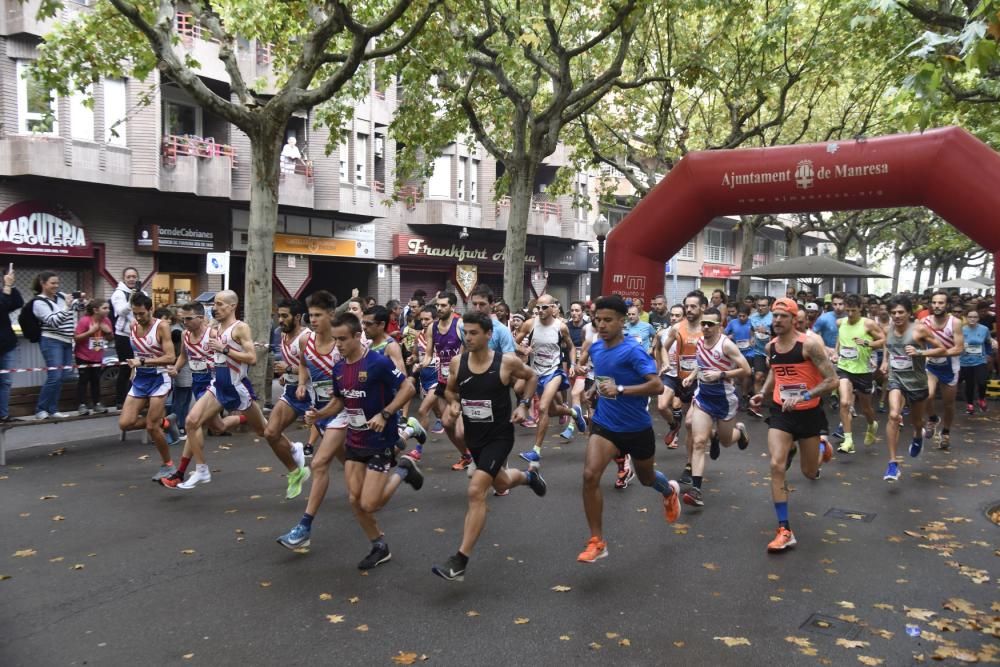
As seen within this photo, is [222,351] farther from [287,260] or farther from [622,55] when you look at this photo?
[287,260]

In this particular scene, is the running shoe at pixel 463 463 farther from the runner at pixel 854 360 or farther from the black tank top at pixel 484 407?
the runner at pixel 854 360

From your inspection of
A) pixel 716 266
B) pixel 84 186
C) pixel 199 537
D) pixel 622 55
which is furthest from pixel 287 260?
pixel 716 266

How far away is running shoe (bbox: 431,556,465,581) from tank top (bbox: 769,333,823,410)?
123 inches

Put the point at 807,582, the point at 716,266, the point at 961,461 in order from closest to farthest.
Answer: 1. the point at 807,582
2. the point at 961,461
3. the point at 716,266

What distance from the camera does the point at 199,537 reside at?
6.50 metres

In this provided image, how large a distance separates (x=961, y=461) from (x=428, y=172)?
1268 centimetres

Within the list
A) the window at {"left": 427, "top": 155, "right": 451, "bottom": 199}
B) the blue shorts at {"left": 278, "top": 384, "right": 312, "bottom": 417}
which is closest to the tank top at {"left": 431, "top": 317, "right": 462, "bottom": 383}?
the blue shorts at {"left": 278, "top": 384, "right": 312, "bottom": 417}

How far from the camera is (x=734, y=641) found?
4520 mm

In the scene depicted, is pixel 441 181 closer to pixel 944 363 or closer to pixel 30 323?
pixel 30 323

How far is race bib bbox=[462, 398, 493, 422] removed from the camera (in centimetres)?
580

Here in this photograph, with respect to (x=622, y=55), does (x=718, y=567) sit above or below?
below

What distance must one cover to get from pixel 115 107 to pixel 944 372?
18.4 m

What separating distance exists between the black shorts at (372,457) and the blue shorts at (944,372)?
7.65 m

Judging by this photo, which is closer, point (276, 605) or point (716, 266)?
point (276, 605)
